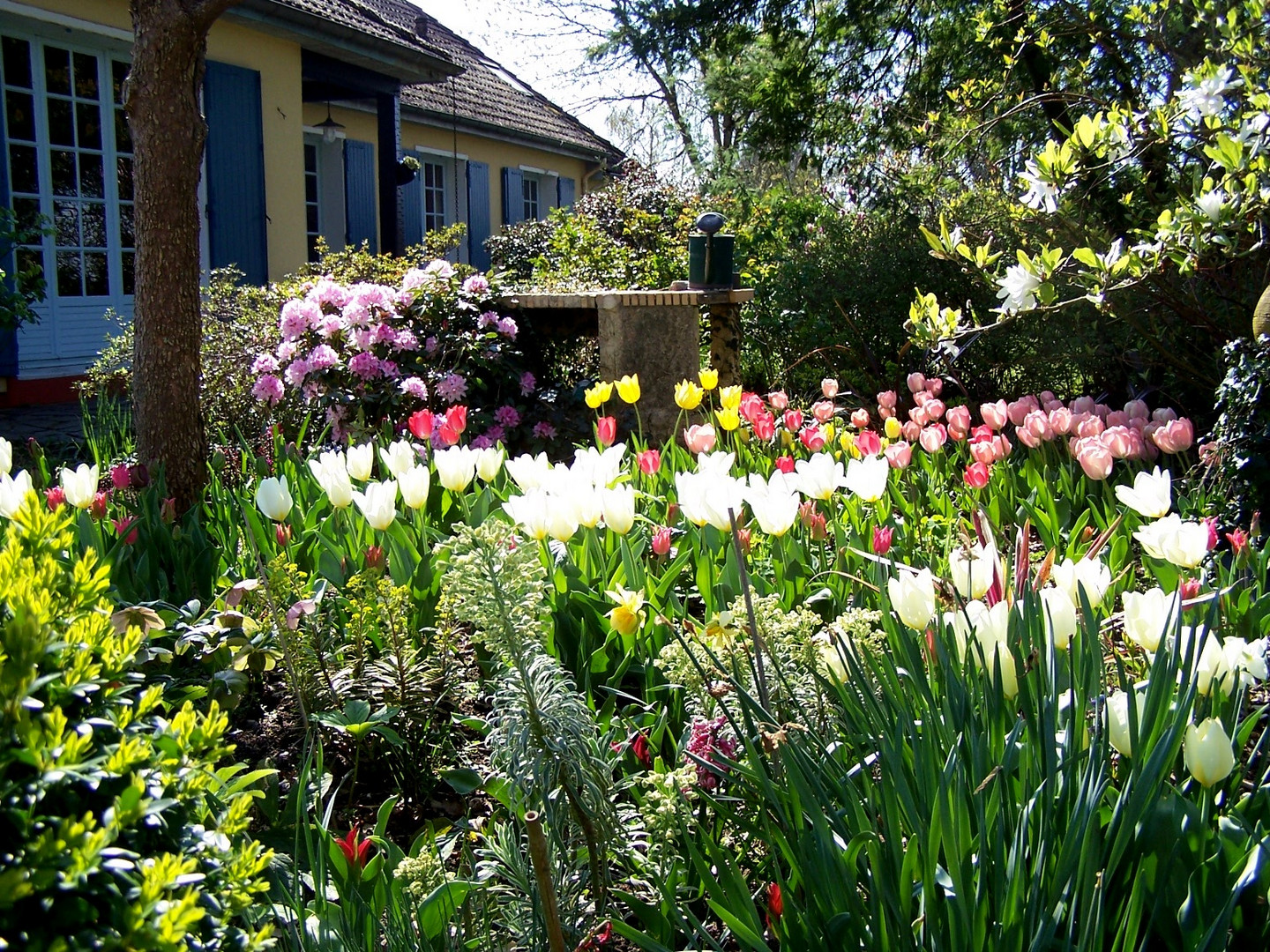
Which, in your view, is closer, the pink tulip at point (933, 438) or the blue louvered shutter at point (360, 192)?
the pink tulip at point (933, 438)

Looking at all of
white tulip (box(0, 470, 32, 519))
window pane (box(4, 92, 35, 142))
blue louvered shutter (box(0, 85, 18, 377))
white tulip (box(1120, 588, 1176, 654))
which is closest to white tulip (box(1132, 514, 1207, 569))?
white tulip (box(1120, 588, 1176, 654))

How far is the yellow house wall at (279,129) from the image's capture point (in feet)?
31.6

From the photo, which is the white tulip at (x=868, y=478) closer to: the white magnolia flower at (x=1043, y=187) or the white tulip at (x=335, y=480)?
the white tulip at (x=335, y=480)

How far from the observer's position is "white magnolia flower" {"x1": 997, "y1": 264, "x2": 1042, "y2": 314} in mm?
3248

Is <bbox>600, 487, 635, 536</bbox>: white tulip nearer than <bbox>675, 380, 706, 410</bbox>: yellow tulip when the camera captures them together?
Yes

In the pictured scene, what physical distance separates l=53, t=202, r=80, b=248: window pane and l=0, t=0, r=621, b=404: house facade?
1cm

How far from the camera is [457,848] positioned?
1.93m

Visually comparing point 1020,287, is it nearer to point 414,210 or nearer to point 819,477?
point 819,477

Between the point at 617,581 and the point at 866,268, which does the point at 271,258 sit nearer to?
the point at 866,268

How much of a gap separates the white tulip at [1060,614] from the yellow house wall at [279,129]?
9.49m

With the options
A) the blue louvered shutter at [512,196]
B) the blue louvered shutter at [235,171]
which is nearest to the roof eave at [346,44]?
the blue louvered shutter at [235,171]

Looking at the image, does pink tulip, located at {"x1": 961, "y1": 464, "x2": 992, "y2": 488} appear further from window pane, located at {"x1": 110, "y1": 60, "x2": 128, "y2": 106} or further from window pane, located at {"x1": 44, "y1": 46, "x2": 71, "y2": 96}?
window pane, located at {"x1": 110, "y1": 60, "x2": 128, "y2": 106}

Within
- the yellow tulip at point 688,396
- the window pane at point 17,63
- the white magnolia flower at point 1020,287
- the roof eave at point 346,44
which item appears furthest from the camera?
the roof eave at point 346,44

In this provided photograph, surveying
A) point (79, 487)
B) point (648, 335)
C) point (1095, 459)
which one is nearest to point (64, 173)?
point (648, 335)
